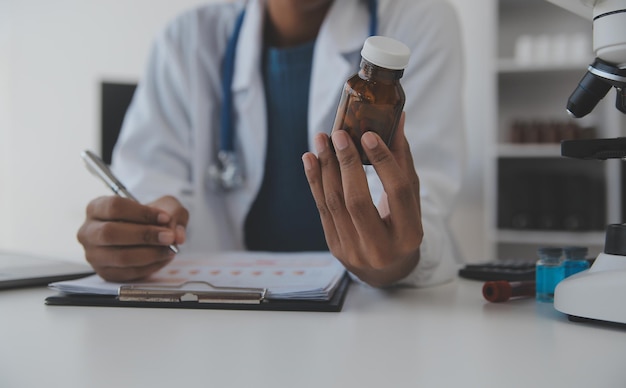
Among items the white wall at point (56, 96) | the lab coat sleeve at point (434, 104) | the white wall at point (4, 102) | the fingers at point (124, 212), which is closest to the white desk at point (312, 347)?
the fingers at point (124, 212)

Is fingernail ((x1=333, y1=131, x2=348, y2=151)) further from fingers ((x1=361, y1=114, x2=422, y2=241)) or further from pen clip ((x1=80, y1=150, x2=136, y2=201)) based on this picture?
pen clip ((x1=80, y1=150, x2=136, y2=201))

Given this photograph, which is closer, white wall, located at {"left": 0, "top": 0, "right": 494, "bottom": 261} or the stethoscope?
the stethoscope

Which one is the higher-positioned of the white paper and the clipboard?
the white paper

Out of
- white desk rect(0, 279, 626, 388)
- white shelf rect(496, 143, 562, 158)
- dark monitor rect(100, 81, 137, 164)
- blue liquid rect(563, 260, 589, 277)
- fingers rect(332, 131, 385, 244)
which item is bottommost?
white desk rect(0, 279, 626, 388)

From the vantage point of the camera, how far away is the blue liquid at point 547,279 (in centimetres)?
61

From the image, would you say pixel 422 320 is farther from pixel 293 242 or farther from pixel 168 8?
pixel 168 8

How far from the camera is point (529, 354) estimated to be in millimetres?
425

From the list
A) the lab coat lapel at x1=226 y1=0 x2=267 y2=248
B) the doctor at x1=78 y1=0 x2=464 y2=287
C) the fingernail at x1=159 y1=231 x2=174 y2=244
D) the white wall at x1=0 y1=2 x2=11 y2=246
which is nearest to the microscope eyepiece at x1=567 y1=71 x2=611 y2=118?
the doctor at x1=78 y1=0 x2=464 y2=287

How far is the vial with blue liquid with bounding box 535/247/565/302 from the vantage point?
0.61m

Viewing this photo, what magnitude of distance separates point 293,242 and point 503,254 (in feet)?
5.58

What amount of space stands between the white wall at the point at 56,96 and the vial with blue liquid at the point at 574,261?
3.12 meters

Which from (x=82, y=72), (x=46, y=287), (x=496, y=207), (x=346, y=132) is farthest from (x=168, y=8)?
(x=346, y=132)

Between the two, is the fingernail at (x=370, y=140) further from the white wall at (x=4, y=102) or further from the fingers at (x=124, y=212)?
the white wall at (x=4, y=102)

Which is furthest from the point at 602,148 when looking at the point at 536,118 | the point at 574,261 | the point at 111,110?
the point at 536,118
